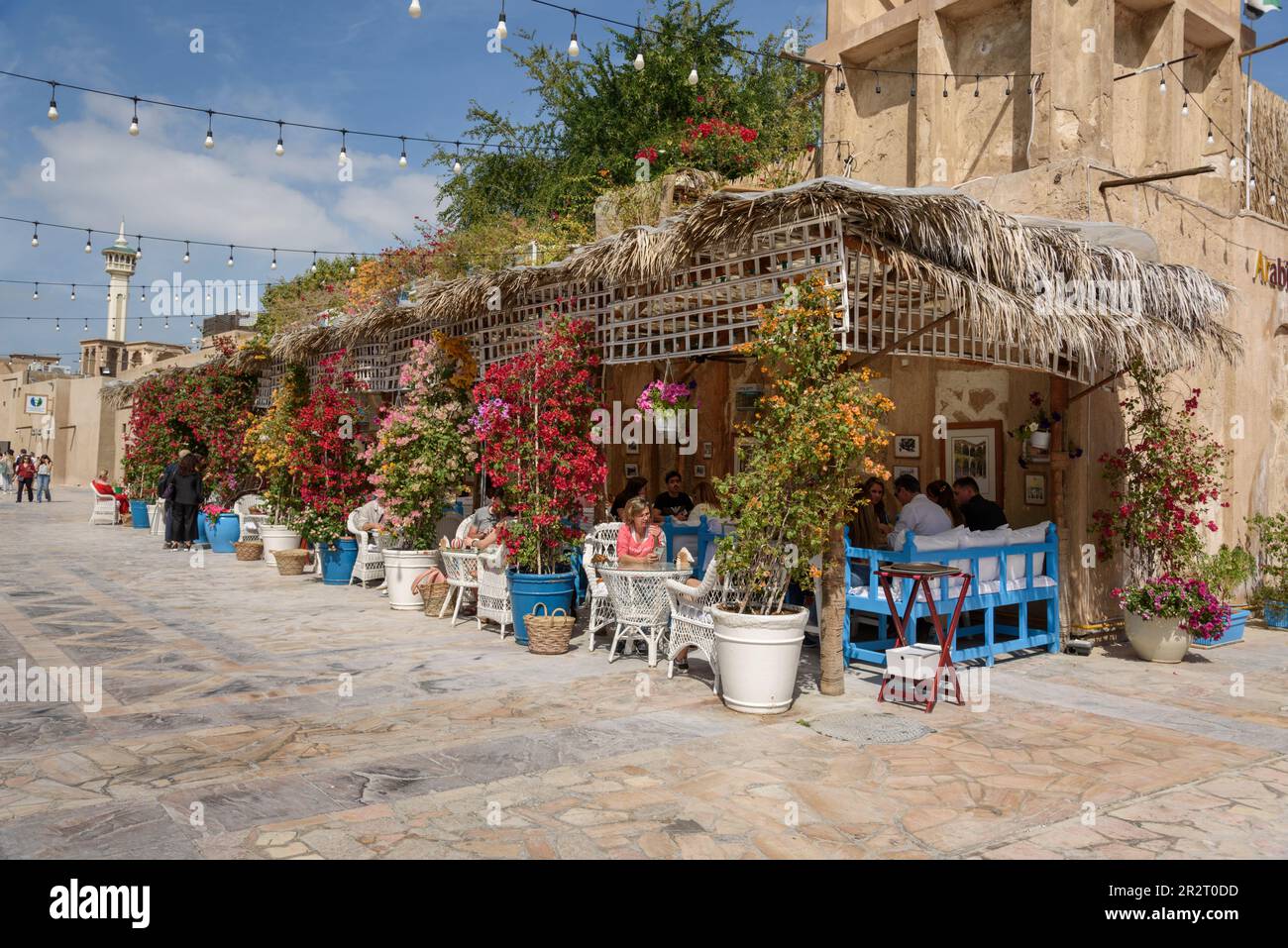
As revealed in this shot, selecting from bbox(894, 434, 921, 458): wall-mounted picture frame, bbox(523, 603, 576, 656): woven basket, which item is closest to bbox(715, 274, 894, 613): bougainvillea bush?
bbox(523, 603, 576, 656): woven basket

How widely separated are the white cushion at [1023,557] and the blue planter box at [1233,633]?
5.94ft

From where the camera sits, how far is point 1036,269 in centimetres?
690

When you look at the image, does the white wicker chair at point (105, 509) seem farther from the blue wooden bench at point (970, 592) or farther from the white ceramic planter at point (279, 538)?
the blue wooden bench at point (970, 592)

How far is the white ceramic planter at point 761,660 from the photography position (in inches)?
230

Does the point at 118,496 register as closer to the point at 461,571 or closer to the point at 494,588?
the point at 461,571

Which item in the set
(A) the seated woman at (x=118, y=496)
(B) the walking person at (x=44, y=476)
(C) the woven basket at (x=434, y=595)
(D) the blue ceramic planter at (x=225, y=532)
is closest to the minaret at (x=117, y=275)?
(B) the walking person at (x=44, y=476)

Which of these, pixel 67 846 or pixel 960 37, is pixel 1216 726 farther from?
pixel 960 37

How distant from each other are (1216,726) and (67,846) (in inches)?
243

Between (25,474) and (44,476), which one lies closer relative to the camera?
(25,474)

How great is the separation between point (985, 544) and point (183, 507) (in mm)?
13310

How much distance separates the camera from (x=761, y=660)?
19.2 ft

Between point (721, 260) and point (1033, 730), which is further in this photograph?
point (721, 260)

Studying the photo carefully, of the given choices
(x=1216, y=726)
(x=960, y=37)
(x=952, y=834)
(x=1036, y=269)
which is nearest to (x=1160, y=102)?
(x=960, y=37)

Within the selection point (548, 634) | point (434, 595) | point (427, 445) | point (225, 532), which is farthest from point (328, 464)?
point (548, 634)
